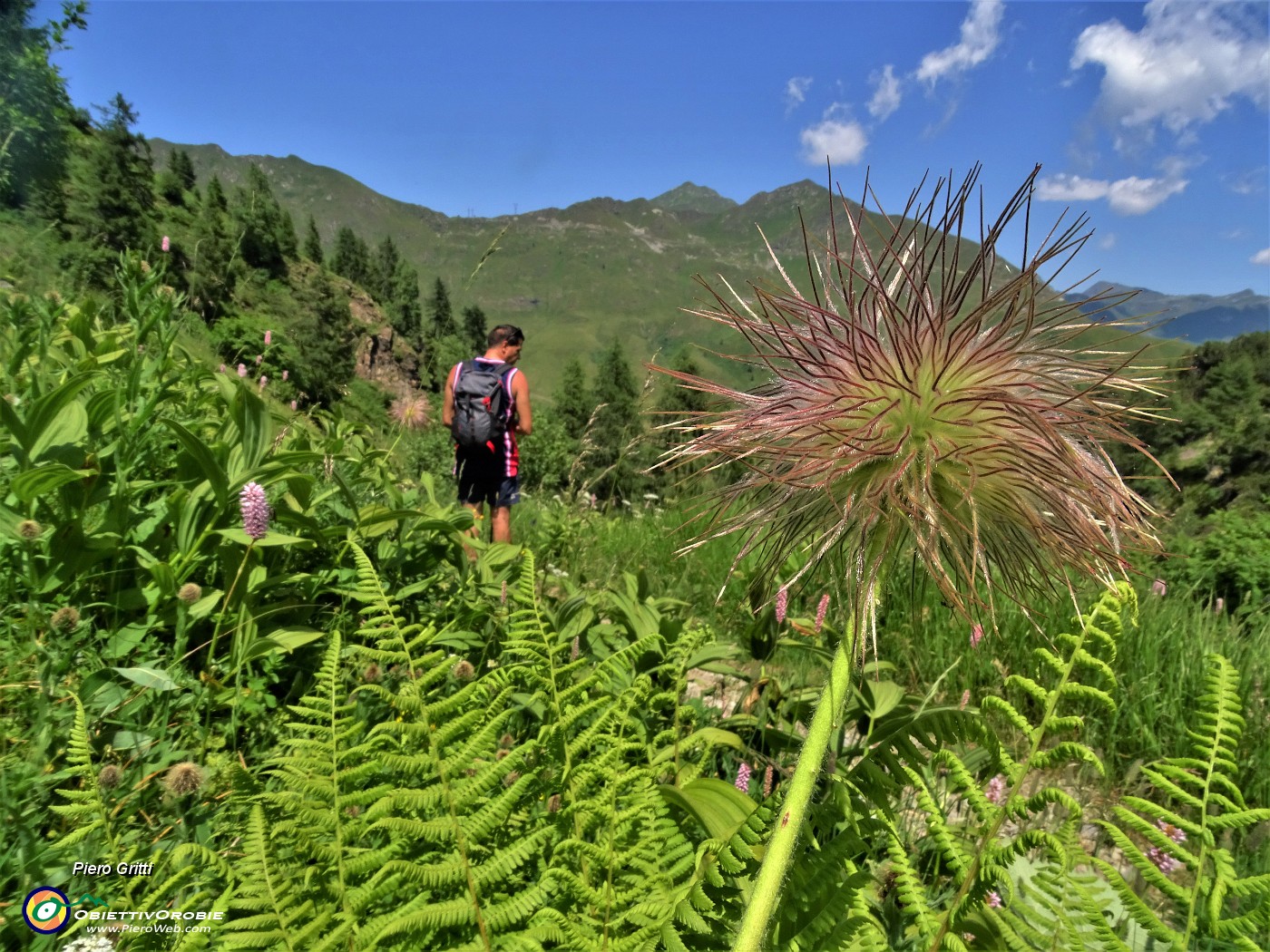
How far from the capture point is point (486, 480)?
7562 mm

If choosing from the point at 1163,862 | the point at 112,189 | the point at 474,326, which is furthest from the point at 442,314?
the point at 1163,862

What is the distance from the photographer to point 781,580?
3.13 m

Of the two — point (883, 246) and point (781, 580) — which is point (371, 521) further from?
point (883, 246)

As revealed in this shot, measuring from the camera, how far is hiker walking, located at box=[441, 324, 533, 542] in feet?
24.3

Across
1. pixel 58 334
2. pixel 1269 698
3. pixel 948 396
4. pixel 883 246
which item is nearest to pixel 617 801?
pixel 948 396

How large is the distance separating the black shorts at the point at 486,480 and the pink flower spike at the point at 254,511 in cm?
496

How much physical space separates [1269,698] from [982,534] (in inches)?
113

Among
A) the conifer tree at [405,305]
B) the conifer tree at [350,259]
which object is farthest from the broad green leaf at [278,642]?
the conifer tree at [350,259]

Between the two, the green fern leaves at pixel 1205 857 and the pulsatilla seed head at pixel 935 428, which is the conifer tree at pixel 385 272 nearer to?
the pulsatilla seed head at pixel 935 428

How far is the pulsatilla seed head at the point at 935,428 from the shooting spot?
1129mm

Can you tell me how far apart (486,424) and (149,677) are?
18.1 feet

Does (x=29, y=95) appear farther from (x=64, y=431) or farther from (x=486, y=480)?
(x=64, y=431)

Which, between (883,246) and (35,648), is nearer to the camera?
(883,246)

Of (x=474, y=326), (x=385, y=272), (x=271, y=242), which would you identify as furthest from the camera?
(x=385, y=272)
